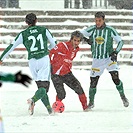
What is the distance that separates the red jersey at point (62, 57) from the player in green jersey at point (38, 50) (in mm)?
432

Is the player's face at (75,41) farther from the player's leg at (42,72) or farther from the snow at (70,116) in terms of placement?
the snow at (70,116)

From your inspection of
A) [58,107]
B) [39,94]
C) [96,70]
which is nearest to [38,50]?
[39,94]

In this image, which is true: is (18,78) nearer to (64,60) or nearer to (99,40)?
(64,60)

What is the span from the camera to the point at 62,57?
9.02 meters

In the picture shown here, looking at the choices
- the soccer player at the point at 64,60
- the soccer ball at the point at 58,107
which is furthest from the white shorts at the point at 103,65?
the soccer ball at the point at 58,107

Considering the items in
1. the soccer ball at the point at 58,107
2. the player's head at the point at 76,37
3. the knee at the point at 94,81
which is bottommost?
the soccer ball at the point at 58,107

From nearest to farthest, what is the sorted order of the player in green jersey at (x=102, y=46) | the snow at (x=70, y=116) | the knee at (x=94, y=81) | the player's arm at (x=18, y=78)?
the player's arm at (x=18, y=78) < the snow at (x=70, y=116) < the player in green jersey at (x=102, y=46) < the knee at (x=94, y=81)

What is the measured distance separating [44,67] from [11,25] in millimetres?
9409

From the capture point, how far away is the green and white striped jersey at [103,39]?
9305 mm

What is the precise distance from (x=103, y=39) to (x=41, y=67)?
136 cm

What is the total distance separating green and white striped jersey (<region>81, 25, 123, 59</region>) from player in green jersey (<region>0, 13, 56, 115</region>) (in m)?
1.06

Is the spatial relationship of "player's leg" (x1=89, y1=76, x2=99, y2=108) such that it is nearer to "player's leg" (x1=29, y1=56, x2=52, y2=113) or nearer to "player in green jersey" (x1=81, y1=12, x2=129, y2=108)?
"player in green jersey" (x1=81, y1=12, x2=129, y2=108)

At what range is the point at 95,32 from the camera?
30.8 feet

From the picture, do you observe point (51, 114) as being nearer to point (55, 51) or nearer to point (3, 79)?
point (55, 51)
